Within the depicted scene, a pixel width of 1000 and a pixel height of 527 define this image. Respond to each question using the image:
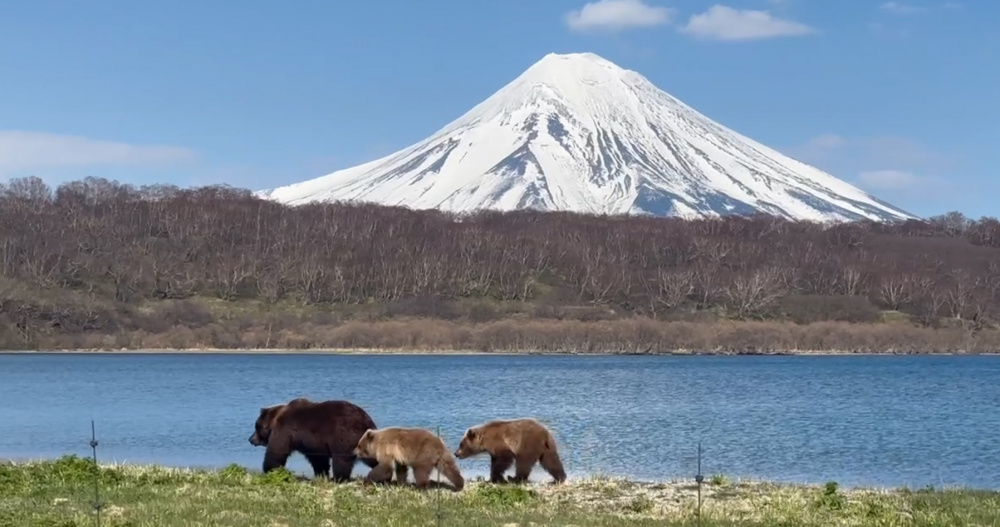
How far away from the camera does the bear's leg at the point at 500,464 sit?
1919cm

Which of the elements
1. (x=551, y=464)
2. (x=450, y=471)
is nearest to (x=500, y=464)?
(x=551, y=464)

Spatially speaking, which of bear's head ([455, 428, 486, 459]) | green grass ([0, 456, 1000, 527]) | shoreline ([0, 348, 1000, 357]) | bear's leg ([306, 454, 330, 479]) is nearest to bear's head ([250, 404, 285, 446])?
bear's leg ([306, 454, 330, 479])

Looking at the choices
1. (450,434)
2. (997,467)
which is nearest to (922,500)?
(997,467)

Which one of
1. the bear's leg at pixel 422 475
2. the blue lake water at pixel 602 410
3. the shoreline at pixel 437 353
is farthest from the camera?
the shoreline at pixel 437 353

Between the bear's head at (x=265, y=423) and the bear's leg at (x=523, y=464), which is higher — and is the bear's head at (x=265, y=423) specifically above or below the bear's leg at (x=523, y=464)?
above

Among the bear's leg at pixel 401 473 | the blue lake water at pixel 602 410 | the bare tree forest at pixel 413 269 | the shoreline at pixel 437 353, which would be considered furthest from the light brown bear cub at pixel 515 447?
the bare tree forest at pixel 413 269

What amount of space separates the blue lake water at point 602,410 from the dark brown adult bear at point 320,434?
16.5ft

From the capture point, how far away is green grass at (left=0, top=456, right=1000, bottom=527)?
14.1 m

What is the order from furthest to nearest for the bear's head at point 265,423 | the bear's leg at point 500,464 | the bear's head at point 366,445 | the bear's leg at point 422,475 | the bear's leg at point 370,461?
the bear's head at point 265,423 < the bear's leg at point 500,464 < the bear's leg at point 370,461 < the bear's head at point 366,445 < the bear's leg at point 422,475

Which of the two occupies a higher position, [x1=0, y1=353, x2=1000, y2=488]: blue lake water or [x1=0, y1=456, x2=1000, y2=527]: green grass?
[x1=0, y1=456, x2=1000, y2=527]: green grass

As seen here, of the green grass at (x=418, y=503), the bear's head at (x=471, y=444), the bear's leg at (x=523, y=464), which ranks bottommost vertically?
the green grass at (x=418, y=503)

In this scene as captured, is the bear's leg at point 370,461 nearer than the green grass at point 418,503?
No

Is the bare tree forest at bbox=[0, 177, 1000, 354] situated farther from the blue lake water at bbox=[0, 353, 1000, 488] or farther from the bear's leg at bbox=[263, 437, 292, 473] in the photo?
the bear's leg at bbox=[263, 437, 292, 473]

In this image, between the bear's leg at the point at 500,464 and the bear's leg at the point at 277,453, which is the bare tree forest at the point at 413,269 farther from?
the bear's leg at the point at 500,464
